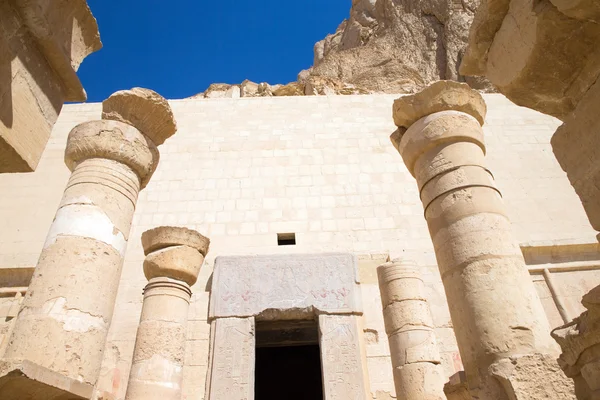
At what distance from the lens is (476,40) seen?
2.68 metres

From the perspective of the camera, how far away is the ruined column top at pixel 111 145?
14.7ft

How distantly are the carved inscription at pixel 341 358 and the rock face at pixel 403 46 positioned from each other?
36.8 ft

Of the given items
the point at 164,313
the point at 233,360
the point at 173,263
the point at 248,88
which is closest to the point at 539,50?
the point at 173,263

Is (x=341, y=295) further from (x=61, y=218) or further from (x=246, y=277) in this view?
(x=61, y=218)

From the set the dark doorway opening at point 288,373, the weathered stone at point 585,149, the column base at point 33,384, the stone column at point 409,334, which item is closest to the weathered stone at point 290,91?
the dark doorway opening at point 288,373

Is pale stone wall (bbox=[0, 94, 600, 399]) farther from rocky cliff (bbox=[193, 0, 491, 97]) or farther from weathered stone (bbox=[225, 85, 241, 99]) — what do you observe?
rocky cliff (bbox=[193, 0, 491, 97])

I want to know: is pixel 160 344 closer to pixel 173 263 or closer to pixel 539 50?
pixel 173 263

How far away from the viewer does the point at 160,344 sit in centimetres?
611

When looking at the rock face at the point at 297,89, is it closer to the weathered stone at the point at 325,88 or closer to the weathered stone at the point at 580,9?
the weathered stone at the point at 325,88

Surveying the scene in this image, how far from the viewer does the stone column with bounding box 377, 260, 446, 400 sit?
19.9 ft

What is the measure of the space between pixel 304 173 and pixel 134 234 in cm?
366

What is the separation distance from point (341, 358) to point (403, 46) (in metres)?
15.5

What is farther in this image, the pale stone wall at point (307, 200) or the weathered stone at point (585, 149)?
the pale stone wall at point (307, 200)

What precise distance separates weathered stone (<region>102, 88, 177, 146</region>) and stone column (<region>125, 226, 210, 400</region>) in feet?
6.85
